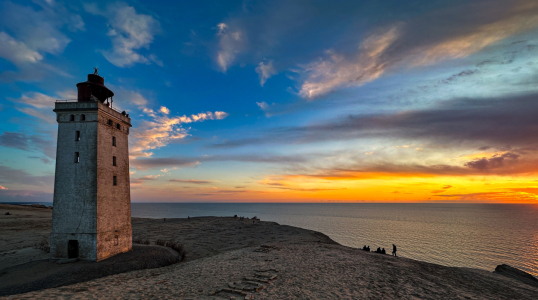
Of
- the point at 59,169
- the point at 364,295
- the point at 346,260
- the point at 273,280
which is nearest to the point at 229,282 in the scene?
the point at 273,280

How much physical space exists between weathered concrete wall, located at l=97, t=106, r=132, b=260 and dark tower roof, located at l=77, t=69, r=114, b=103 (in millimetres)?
2286

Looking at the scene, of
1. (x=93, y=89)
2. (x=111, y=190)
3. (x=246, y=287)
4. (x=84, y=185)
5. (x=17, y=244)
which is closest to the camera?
(x=246, y=287)

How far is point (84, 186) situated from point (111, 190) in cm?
202

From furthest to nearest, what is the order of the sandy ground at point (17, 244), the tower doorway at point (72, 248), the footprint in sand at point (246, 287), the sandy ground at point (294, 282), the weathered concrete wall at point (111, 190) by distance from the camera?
the sandy ground at point (17, 244) < the weathered concrete wall at point (111, 190) < the tower doorway at point (72, 248) < the sandy ground at point (294, 282) < the footprint in sand at point (246, 287)

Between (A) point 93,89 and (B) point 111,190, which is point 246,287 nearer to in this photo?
(B) point 111,190

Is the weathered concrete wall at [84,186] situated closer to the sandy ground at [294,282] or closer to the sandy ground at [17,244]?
the sandy ground at [17,244]

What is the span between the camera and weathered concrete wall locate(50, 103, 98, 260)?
1902cm

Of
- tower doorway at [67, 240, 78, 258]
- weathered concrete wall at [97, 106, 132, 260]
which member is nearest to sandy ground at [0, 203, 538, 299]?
weathered concrete wall at [97, 106, 132, 260]

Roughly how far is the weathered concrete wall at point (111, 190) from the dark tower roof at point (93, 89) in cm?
229

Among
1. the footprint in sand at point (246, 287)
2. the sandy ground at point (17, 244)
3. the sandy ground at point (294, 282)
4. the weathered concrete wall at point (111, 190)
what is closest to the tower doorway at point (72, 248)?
the weathered concrete wall at point (111, 190)

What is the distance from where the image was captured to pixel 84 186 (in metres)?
19.2

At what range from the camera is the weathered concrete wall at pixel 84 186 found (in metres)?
19.0

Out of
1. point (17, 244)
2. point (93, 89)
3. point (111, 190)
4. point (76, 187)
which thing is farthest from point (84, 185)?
point (17, 244)

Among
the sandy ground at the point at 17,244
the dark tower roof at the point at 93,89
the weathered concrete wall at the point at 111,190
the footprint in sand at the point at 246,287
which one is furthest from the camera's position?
the dark tower roof at the point at 93,89
